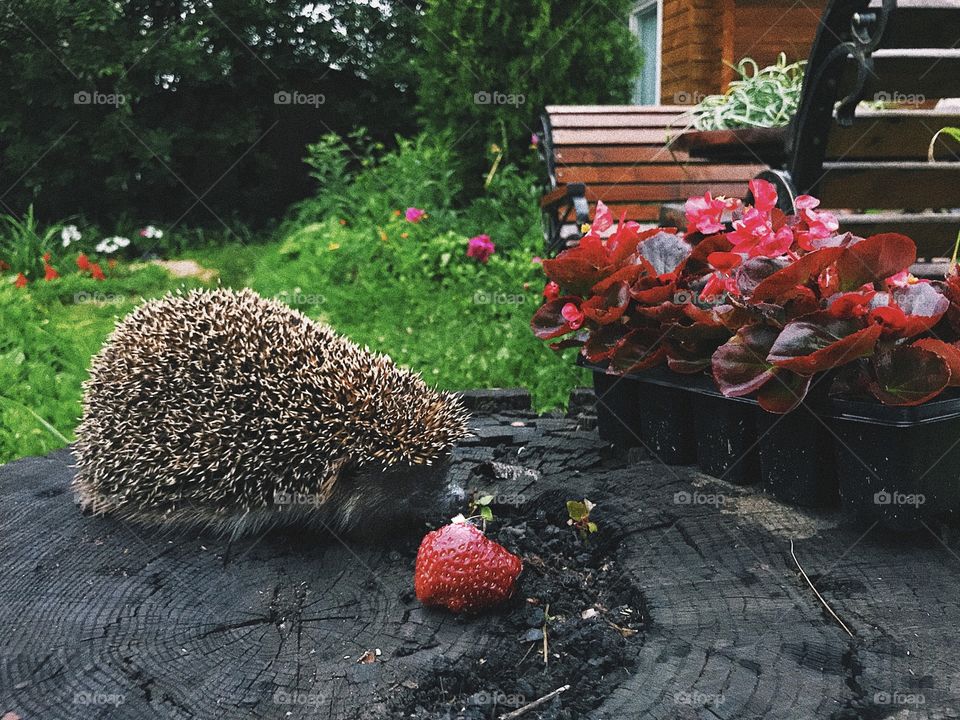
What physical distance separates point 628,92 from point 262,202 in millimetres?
4935

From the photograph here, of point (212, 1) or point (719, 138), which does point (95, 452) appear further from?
point (212, 1)

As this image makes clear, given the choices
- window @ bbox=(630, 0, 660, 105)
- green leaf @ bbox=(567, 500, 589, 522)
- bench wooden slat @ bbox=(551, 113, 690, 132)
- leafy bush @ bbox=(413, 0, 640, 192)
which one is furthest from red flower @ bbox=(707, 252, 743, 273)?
window @ bbox=(630, 0, 660, 105)

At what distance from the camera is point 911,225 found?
3.79 meters

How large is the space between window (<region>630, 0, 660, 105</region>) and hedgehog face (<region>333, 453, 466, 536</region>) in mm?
8389

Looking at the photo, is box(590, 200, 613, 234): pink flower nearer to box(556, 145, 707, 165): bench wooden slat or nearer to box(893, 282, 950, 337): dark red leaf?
box(893, 282, 950, 337): dark red leaf

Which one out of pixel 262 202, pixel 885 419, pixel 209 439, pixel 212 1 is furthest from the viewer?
pixel 262 202

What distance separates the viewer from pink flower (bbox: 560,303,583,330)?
9.41 feet

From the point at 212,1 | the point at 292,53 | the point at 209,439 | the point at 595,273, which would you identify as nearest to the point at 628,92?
the point at 292,53

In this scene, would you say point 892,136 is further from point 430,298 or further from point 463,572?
point 430,298

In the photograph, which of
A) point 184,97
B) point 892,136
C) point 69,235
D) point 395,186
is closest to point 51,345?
point 69,235

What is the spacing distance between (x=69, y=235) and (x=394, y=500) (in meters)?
7.29

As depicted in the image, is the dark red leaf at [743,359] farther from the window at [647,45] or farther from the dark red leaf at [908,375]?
the window at [647,45]

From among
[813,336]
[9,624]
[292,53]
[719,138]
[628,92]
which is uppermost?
[292,53]

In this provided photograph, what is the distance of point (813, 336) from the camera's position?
7.19ft
